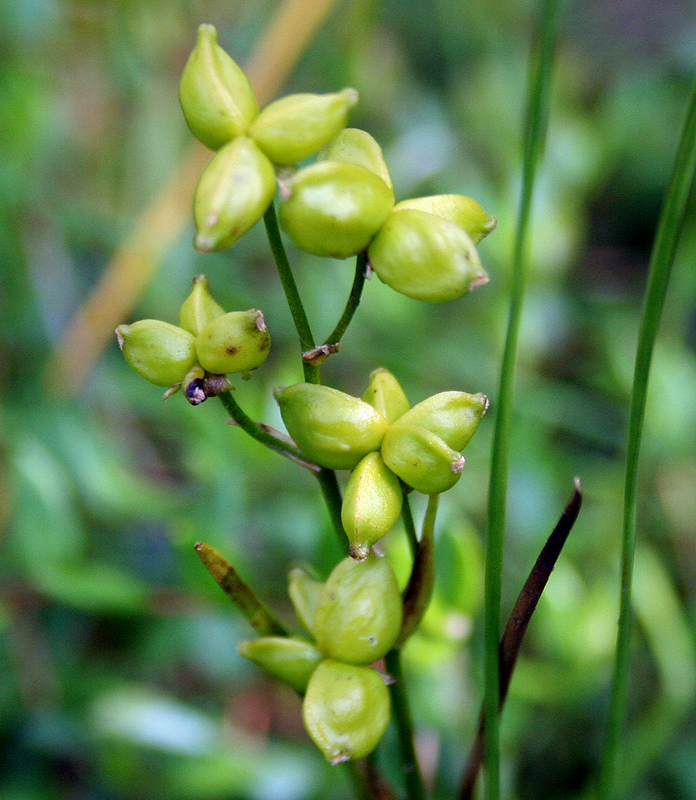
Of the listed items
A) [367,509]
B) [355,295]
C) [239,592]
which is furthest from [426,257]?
[239,592]

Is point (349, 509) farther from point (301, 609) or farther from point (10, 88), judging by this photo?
point (10, 88)

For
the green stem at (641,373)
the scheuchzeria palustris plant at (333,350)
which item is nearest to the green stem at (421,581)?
the scheuchzeria palustris plant at (333,350)

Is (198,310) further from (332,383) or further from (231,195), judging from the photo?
(332,383)

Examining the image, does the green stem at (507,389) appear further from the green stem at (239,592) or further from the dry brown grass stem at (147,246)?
the dry brown grass stem at (147,246)

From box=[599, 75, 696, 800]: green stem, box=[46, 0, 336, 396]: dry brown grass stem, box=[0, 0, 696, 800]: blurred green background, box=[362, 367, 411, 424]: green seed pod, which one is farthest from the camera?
box=[46, 0, 336, 396]: dry brown grass stem

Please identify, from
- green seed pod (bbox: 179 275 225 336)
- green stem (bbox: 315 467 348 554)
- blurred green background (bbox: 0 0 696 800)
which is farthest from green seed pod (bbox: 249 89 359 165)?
blurred green background (bbox: 0 0 696 800)

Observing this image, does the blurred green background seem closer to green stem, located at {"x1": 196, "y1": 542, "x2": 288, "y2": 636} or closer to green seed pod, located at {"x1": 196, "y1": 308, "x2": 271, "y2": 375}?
green stem, located at {"x1": 196, "y1": 542, "x2": 288, "y2": 636}

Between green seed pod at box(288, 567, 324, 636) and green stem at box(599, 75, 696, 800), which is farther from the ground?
green stem at box(599, 75, 696, 800)
